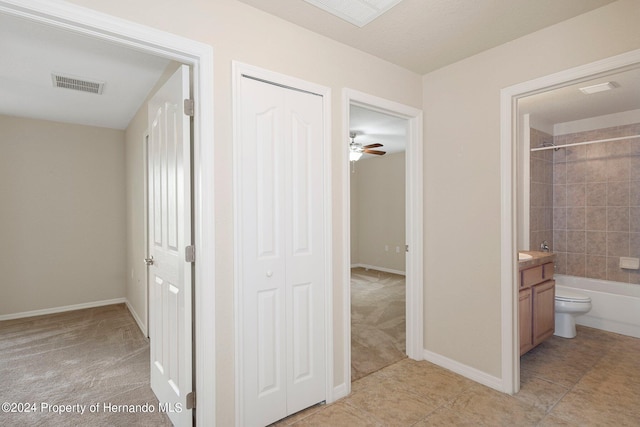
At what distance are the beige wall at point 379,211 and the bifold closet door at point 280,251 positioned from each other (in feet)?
15.8

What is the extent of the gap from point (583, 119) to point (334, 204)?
3.94 m

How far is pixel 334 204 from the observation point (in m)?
2.28

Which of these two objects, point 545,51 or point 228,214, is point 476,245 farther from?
point 228,214

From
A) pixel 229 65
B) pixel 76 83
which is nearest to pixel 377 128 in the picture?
pixel 229 65

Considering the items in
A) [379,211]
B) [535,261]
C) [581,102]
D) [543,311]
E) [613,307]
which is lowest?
[613,307]

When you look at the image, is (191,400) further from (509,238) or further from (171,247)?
(509,238)

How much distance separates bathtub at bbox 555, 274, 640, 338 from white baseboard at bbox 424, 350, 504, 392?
198cm

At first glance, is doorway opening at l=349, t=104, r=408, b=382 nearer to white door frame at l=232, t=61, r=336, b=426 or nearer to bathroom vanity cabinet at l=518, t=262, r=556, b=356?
white door frame at l=232, t=61, r=336, b=426

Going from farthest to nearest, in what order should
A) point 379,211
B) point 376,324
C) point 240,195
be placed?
point 379,211 < point 376,324 < point 240,195

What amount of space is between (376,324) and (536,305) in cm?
163

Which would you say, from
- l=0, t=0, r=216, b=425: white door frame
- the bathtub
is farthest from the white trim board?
the bathtub

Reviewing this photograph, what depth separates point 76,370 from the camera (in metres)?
2.70

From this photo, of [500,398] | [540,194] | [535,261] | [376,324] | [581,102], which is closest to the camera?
[500,398]

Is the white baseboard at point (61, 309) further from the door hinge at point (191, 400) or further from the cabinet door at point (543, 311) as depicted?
the cabinet door at point (543, 311)
